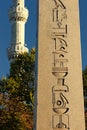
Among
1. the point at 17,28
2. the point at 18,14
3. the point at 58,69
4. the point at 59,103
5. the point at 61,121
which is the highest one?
the point at 18,14

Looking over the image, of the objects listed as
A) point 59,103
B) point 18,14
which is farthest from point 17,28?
point 59,103

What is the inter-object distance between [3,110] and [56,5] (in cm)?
1994

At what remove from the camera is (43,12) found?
24.4 ft

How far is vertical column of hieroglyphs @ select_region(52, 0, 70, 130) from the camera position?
22.7 feet

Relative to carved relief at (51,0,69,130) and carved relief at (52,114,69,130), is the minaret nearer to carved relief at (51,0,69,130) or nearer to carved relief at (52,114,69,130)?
carved relief at (51,0,69,130)

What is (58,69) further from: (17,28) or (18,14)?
(18,14)

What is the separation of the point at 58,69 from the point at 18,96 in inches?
880

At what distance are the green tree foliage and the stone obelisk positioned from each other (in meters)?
17.8

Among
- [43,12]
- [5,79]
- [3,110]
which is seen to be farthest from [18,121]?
[43,12]

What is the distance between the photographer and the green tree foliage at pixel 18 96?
25234mm

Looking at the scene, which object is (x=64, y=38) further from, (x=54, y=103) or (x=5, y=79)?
(x=5, y=79)

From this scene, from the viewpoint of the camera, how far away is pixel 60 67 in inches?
282

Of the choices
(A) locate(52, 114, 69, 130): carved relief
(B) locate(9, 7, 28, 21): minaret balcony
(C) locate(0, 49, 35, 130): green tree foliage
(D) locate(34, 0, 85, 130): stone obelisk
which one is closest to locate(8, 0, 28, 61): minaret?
(B) locate(9, 7, 28, 21): minaret balcony

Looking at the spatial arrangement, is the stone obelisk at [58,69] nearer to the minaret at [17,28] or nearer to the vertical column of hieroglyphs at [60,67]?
the vertical column of hieroglyphs at [60,67]
